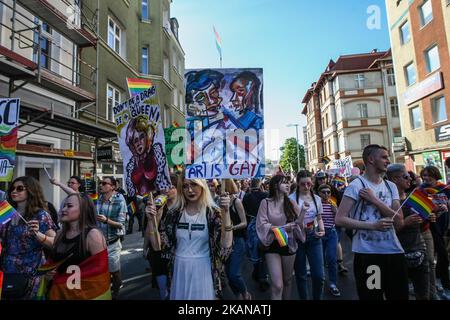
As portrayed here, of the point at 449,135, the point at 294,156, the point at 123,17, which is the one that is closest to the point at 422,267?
the point at 449,135

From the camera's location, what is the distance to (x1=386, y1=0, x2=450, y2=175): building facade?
15.9m

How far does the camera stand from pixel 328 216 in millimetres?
5234

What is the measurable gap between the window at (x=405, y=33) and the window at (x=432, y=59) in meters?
2.50

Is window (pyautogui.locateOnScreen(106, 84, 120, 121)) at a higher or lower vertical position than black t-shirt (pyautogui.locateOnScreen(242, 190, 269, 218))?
higher

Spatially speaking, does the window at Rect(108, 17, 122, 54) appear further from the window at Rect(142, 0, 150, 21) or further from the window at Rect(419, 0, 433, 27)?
the window at Rect(419, 0, 433, 27)

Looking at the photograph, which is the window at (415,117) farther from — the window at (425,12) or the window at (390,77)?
the window at (390,77)

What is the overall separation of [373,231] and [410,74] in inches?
842

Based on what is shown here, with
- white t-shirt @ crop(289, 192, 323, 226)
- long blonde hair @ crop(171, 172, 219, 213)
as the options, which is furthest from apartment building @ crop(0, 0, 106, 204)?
white t-shirt @ crop(289, 192, 323, 226)

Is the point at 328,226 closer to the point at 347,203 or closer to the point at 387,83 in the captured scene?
the point at 347,203

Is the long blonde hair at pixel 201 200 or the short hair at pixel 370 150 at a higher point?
the short hair at pixel 370 150

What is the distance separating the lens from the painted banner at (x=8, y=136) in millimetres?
3510

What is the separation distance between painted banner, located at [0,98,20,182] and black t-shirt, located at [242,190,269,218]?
12.9ft

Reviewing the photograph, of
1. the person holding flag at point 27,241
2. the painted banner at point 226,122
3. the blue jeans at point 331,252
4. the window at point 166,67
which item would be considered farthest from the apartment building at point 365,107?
the person holding flag at point 27,241
